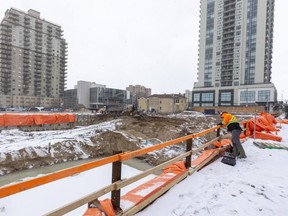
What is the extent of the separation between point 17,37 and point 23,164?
108m

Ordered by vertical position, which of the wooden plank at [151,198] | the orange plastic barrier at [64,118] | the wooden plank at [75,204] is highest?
the wooden plank at [75,204]

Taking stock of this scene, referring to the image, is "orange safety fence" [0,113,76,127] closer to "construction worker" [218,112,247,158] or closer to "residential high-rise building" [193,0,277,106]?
"construction worker" [218,112,247,158]

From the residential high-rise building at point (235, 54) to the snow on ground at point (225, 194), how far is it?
207 ft

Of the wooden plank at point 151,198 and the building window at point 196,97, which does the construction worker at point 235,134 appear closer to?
the wooden plank at point 151,198

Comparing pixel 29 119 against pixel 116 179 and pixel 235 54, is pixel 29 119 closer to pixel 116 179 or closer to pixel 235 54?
pixel 116 179

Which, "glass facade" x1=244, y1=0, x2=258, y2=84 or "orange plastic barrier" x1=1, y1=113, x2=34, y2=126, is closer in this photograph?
"orange plastic barrier" x1=1, y1=113, x2=34, y2=126

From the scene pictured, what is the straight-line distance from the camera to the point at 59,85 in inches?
4203

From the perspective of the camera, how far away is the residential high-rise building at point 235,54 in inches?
2562

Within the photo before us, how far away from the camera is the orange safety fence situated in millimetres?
18441

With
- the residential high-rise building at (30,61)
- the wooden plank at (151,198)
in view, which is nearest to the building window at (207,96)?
the wooden plank at (151,198)

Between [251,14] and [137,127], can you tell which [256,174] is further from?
[251,14]

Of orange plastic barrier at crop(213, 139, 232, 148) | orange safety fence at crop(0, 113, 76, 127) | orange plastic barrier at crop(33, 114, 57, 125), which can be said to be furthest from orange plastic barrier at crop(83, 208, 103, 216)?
orange plastic barrier at crop(33, 114, 57, 125)

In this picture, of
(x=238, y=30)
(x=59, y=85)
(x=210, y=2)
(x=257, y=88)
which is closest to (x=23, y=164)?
(x=257, y=88)

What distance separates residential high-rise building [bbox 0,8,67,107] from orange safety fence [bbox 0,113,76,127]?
8059 cm
